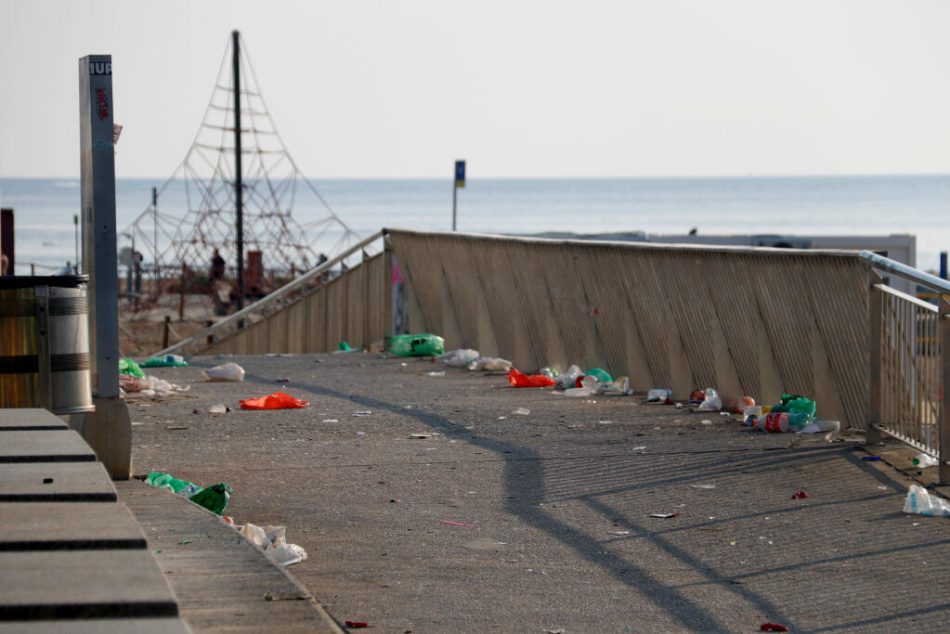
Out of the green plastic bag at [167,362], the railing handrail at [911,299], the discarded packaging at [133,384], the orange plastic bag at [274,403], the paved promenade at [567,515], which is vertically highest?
the railing handrail at [911,299]

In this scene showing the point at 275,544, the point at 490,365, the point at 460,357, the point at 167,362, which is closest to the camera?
the point at 275,544

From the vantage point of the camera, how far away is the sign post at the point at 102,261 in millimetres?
8070

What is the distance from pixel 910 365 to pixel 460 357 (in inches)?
282

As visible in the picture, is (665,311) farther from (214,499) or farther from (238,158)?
(238,158)

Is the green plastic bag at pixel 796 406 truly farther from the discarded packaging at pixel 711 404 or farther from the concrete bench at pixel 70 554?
the concrete bench at pixel 70 554

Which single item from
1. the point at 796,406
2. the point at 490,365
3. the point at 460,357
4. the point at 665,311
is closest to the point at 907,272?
the point at 796,406

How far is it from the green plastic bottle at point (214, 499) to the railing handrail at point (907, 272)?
13.9 feet

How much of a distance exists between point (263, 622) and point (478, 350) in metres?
11.7

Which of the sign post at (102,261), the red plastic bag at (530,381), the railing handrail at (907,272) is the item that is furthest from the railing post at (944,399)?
the red plastic bag at (530,381)

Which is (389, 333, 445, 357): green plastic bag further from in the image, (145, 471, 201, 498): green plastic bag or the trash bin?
the trash bin

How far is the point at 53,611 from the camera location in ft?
11.0

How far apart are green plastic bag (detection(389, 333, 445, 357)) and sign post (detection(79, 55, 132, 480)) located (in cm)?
883

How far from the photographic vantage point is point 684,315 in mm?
12430

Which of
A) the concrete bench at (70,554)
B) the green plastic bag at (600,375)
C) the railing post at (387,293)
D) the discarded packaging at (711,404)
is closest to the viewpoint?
the concrete bench at (70,554)
